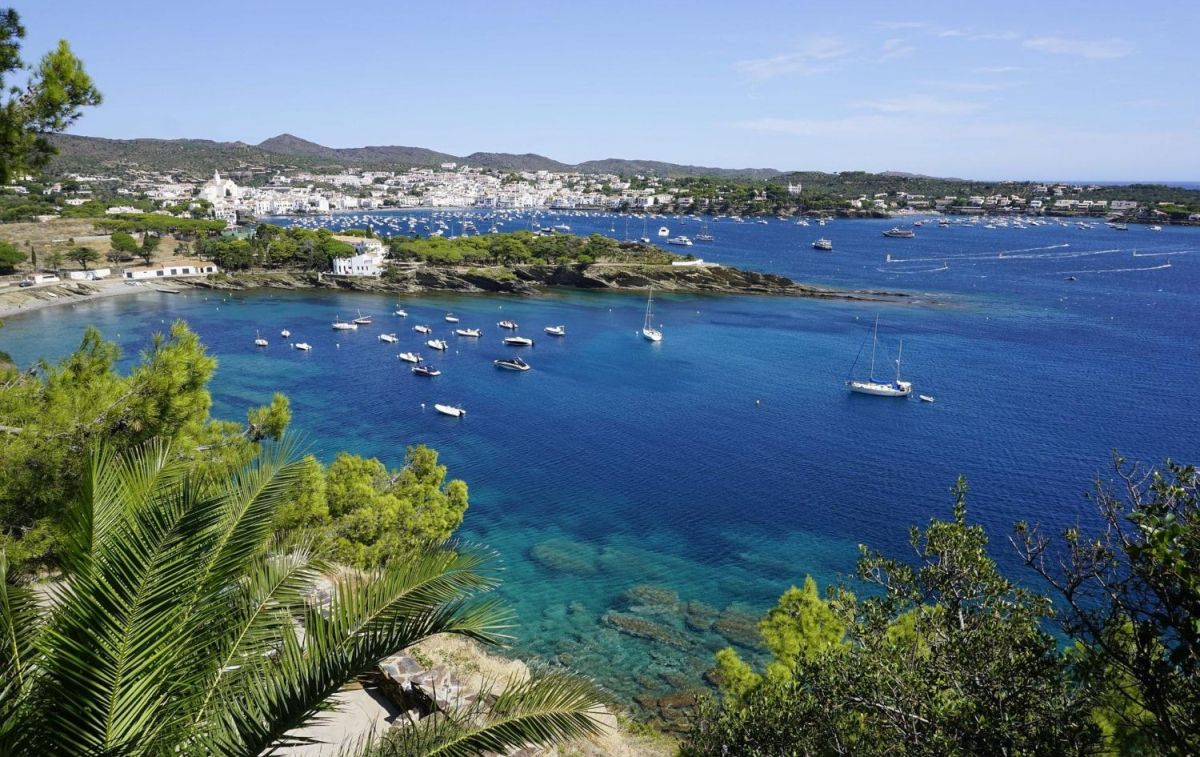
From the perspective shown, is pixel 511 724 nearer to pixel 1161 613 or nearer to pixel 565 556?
pixel 1161 613

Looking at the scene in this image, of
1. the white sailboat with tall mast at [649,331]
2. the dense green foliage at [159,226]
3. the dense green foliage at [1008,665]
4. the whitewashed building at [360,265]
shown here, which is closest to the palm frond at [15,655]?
the dense green foliage at [1008,665]

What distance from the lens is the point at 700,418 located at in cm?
3597

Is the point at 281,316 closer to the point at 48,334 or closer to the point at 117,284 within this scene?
the point at 48,334

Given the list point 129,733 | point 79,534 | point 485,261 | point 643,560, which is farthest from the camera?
point 485,261

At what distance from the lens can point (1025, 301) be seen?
6681 centimetres

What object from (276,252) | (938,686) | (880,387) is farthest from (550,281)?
(938,686)

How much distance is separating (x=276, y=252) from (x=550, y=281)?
94.1ft

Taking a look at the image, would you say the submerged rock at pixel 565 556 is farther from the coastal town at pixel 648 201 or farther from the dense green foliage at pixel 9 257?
the coastal town at pixel 648 201

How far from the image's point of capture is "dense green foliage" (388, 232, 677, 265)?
7750 centimetres

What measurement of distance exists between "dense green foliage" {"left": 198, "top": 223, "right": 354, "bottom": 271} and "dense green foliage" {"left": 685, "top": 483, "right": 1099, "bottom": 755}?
245 ft

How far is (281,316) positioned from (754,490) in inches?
1733

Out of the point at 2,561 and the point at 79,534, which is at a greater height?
the point at 79,534

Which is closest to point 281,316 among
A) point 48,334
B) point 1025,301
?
point 48,334

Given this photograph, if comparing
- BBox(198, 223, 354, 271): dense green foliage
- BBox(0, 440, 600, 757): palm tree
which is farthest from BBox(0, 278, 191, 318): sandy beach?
BBox(0, 440, 600, 757): palm tree
